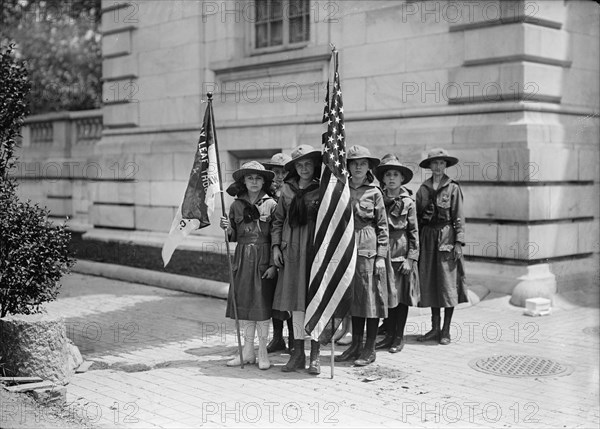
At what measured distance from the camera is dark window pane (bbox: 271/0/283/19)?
14556mm

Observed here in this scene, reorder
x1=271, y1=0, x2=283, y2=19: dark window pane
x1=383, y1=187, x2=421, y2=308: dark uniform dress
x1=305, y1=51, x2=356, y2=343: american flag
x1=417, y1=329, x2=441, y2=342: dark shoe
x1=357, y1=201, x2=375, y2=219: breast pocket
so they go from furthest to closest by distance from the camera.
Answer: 1. x1=271, y1=0, x2=283, y2=19: dark window pane
2. x1=417, y1=329, x2=441, y2=342: dark shoe
3. x1=383, y1=187, x2=421, y2=308: dark uniform dress
4. x1=357, y1=201, x2=375, y2=219: breast pocket
5. x1=305, y1=51, x2=356, y2=343: american flag

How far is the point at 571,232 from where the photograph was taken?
1194 centimetres

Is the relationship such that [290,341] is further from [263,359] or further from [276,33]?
[276,33]

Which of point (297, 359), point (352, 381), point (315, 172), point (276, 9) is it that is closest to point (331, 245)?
point (315, 172)

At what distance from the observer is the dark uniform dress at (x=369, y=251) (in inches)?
331

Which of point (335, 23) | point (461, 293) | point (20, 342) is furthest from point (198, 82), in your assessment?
point (20, 342)

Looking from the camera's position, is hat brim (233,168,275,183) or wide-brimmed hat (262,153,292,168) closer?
hat brim (233,168,275,183)

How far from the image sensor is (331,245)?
802 cm

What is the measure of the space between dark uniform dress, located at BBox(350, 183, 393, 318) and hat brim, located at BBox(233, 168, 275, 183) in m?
0.87

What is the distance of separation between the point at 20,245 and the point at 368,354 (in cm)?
362

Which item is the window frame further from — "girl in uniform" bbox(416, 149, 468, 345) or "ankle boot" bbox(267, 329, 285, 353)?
"ankle boot" bbox(267, 329, 285, 353)

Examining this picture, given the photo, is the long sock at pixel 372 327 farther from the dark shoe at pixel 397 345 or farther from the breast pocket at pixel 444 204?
the breast pocket at pixel 444 204

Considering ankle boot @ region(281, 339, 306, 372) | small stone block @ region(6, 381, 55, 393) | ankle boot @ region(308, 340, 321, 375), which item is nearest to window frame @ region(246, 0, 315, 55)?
ankle boot @ region(281, 339, 306, 372)

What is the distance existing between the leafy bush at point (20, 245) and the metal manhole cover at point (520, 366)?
430 cm
